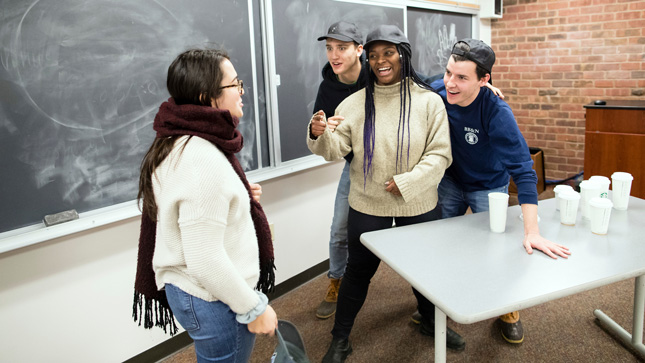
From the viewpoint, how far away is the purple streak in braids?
1759mm

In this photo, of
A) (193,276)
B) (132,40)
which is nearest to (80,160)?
(132,40)

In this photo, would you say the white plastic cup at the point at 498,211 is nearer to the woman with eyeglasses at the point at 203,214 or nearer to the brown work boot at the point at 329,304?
the woman with eyeglasses at the point at 203,214

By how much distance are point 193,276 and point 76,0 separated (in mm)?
1126

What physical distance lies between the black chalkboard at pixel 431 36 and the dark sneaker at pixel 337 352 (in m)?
2.12

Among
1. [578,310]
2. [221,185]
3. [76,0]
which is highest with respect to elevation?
[76,0]

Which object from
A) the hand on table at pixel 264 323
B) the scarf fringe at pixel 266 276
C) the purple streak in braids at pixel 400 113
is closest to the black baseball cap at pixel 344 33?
the purple streak in braids at pixel 400 113

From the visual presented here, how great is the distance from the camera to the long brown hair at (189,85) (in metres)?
1.14

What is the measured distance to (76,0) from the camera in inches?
65.1

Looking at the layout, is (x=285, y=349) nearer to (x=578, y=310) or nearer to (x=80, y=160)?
(x=80, y=160)

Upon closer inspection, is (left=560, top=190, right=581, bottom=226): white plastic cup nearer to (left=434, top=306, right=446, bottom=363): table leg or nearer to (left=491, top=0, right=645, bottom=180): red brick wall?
(left=434, top=306, right=446, bottom=363): table leg

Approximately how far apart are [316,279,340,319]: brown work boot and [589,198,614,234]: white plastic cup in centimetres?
132

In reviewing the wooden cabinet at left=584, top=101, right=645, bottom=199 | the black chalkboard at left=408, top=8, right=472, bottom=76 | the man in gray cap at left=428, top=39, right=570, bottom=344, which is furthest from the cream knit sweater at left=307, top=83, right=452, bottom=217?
the wooden cabinet at left=584, top=101, right=645, bottom=199

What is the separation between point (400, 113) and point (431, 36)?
204cm

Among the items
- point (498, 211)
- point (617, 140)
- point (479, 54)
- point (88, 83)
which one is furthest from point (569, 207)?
point (617, 140)
